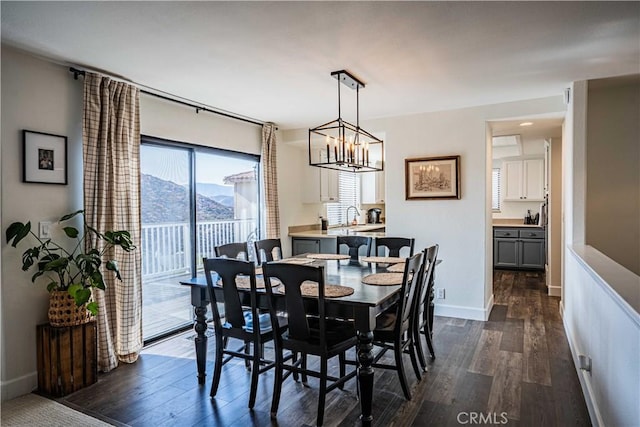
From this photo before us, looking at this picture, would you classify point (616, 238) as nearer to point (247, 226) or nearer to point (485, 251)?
point (485, 251)

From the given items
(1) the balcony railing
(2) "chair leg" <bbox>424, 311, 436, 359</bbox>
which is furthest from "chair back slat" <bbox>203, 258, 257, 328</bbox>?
(2) "chair leg" <bbox>424, 311, 436, 359</bbox>

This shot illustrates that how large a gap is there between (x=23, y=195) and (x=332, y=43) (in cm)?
241

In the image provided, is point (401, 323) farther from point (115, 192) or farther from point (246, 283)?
point (115, 192)

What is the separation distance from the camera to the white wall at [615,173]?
3.97 m

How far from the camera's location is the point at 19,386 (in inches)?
109

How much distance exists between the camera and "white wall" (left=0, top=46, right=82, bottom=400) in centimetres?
271

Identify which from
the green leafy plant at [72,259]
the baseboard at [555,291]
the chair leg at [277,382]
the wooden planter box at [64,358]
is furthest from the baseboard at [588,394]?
the wooden planter box at [64,358]

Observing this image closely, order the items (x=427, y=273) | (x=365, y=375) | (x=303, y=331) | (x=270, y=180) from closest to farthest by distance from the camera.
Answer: (x=365, y=375) → (x=303, y=331) → (x=427, y=273) → (x=270, y=180)

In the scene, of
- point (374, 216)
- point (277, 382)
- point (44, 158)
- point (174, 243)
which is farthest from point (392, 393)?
point (374, 216)

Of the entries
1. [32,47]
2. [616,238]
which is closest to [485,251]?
[616,238]

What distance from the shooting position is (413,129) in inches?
185

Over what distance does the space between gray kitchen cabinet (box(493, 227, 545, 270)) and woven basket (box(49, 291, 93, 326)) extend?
22.8 ft

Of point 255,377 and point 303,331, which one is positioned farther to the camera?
point 255,377

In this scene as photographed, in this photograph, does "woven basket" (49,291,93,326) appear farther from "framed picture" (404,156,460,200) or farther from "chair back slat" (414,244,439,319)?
"framed picture" (404,156,460,200)
